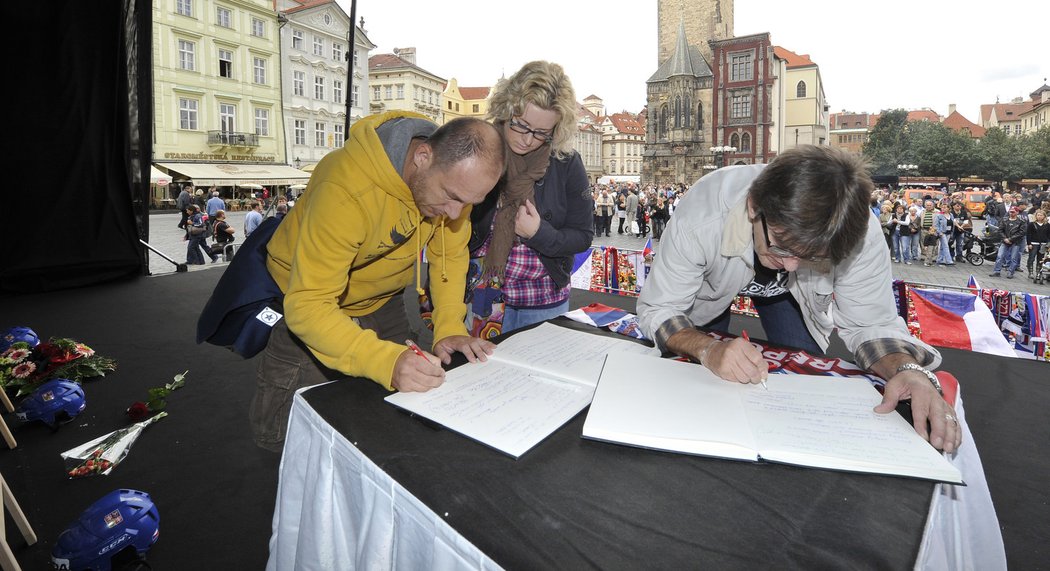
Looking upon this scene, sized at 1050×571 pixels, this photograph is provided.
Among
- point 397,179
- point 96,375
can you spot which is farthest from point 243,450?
point 397,179

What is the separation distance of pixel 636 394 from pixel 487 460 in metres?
0.34

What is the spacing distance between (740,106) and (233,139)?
3108 cm

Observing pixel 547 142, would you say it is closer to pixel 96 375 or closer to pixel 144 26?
pixel 96 375

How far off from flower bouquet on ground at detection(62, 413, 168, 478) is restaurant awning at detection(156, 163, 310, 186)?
21.1 metres

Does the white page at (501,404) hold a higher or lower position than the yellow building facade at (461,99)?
lower

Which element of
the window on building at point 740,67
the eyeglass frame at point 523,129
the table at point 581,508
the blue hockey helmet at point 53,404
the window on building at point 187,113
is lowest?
the blue hockey helmet at point 53,404

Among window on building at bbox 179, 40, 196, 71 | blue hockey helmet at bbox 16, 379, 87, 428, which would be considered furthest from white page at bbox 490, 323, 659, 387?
window on building at bbox 179, 40, 196, 71

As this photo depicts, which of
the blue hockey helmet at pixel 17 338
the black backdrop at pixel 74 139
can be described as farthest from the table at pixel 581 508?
the black backdrop at pixel 74 139

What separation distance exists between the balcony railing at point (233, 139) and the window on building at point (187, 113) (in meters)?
0.65

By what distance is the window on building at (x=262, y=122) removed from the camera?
70.9ft

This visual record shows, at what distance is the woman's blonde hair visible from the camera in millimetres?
1725

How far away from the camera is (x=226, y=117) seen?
806 inches

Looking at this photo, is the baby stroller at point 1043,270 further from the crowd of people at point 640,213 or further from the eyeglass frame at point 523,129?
the eyeglass frame at point 523,129

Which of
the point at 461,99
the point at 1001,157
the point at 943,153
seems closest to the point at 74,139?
the point at 1001,157
